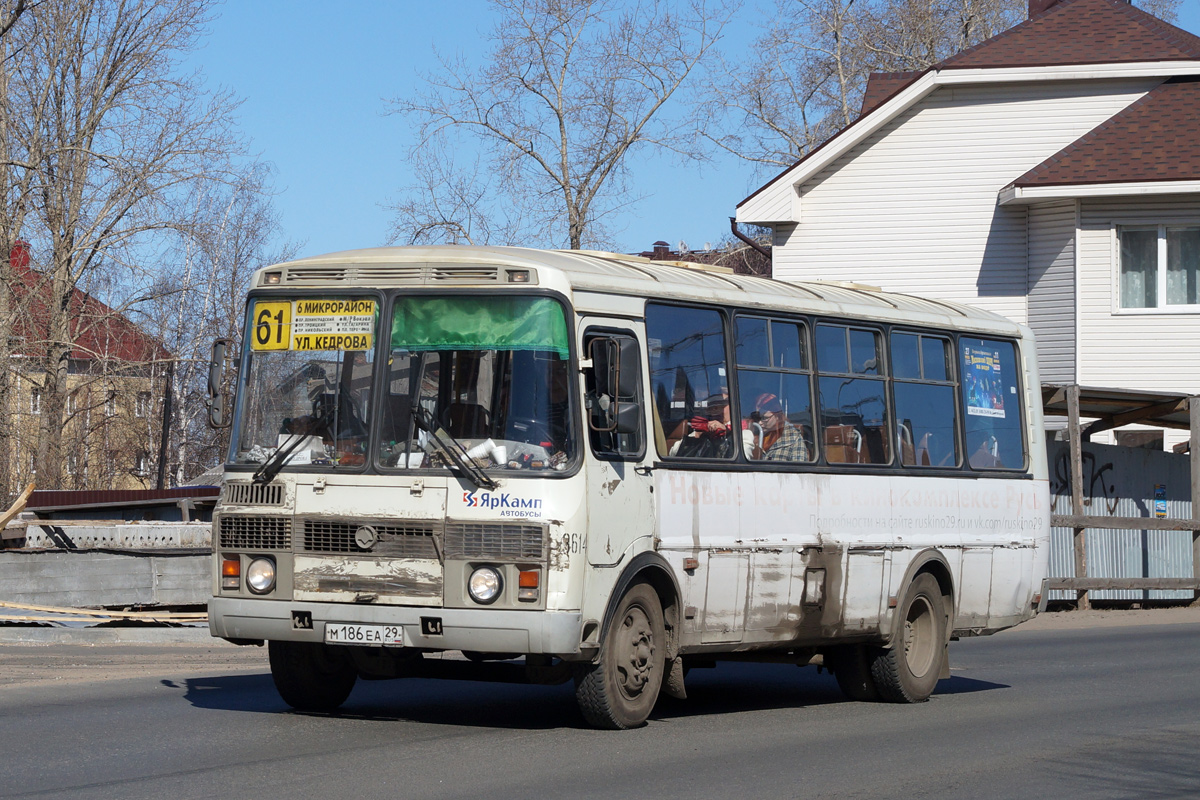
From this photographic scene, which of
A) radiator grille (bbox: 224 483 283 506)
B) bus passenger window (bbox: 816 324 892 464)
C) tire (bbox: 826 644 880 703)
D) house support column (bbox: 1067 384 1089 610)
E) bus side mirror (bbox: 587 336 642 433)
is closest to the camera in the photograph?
bus side mirror (bbox: 587 336 642 433)

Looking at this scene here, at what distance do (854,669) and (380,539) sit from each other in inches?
186

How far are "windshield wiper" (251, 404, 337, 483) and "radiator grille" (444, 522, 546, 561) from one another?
109 cm

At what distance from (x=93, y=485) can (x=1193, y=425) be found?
36546 millimetres

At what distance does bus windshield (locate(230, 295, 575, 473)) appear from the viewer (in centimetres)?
924

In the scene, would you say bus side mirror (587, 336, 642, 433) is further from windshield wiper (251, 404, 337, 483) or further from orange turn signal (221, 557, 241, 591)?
orange turn signal (221, 557, 241, 591)

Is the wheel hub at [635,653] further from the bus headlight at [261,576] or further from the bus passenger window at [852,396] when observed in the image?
the bus passenger window at [852,396]

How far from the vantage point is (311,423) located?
9.63 m

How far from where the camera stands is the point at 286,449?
9562 mm

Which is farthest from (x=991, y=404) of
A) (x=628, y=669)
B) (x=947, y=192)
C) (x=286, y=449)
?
(x=947, y=192)

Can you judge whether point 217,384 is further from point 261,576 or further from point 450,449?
point 450,449

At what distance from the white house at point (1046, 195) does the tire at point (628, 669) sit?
20.1 m

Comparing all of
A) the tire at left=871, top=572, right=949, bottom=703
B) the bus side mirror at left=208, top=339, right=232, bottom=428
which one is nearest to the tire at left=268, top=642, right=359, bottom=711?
the bus side mirror at left=208, top=339, right=232, bottom=428

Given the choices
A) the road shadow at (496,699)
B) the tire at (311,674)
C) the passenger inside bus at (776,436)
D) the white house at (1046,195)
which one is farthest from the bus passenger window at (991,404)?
the white house at (1046,195)

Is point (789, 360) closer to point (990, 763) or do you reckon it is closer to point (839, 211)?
point (990, 763)
